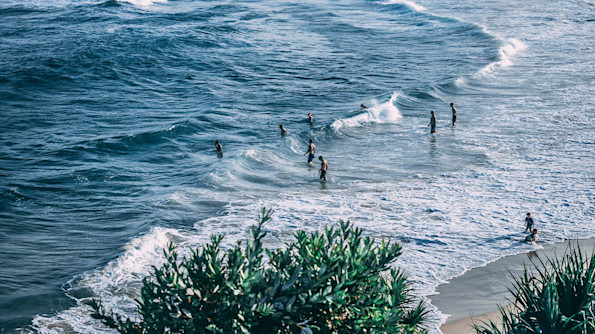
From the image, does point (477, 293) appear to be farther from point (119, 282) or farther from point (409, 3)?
point (409, 3)

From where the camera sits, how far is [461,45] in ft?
165

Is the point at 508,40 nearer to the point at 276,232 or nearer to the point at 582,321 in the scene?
the point at 276,232

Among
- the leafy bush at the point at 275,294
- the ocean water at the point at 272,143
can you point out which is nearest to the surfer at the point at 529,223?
the ocean water at the point at 272,143

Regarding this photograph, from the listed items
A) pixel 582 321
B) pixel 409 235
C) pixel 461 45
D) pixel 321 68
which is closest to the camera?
pixel 582 321

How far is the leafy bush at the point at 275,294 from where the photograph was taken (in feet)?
25.4

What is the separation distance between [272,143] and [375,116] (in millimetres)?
7175

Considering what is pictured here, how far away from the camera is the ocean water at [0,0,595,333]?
1847 cm

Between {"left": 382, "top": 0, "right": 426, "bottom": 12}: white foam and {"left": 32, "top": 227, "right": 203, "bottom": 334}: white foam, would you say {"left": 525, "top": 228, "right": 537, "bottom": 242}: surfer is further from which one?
{"left": 382, "top": 0, "right": 426, "bottom": 12}: white foam

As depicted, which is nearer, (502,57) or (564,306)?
(564,306)

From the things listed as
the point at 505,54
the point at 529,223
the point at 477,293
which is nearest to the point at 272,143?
the point at 529,223

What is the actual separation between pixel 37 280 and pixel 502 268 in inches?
495

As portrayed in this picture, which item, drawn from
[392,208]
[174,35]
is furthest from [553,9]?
[392,208]

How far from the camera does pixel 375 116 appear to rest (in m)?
33.4

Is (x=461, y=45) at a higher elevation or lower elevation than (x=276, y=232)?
higher
